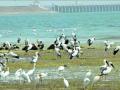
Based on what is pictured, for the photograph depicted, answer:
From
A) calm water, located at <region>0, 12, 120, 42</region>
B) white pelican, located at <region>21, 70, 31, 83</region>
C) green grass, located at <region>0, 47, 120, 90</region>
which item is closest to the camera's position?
green grass, located at <region>0, 47, 120, 90</region>

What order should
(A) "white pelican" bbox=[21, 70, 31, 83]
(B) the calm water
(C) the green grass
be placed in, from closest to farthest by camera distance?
(C) the green grass → (A) "white pelican" bbox=[21, 70, 31, 83] → (B) the calm water

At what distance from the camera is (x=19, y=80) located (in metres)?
25.1

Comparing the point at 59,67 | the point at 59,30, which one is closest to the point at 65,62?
the point at 59,67

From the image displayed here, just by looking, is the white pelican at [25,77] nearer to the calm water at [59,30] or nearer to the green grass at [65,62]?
the green grass at [65,62]

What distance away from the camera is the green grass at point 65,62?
23.3 meters

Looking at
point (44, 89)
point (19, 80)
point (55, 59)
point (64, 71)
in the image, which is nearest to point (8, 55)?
point (55, 59)

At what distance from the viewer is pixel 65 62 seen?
104ft

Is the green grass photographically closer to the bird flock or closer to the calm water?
the bird flock

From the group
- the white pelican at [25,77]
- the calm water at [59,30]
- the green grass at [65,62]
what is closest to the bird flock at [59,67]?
the white pelican at [25,77]

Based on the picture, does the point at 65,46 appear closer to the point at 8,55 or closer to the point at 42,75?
the point at 8,55

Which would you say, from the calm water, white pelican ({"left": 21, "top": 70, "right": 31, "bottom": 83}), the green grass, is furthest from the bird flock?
the calm water

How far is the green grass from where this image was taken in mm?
23344

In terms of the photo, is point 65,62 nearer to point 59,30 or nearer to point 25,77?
point 25,77

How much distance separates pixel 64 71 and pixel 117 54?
801cm
